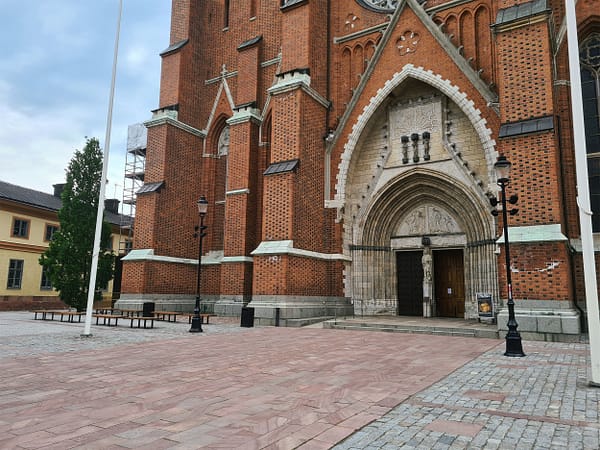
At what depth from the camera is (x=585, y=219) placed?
6.13m

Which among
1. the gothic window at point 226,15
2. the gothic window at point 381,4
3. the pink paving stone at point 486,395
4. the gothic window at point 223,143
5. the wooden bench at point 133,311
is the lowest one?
the pink paving stone at point 486,395

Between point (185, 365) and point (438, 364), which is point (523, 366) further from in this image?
point (185, 365)

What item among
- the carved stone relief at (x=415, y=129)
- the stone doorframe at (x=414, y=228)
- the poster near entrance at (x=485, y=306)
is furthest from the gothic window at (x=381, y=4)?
the poster near entrance at (x=485, y=306)

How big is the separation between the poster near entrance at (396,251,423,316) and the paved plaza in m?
7.76

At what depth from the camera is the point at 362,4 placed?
18.2 metres

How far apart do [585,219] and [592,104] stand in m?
9.70

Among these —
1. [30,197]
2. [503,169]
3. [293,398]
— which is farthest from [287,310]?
[30,197]

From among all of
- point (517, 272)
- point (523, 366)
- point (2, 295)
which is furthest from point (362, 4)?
point (2, 295)

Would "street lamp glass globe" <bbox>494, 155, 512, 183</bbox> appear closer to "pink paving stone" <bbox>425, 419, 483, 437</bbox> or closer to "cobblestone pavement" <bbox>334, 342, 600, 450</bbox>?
"cobblestone pavement" <bbox>334, 342, 600, 450</bbox>

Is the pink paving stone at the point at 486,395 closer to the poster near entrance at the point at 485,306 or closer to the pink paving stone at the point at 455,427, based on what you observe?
the pink paving stone at the point at 455,427

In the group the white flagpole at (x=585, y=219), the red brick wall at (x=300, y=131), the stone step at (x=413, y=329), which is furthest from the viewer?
the red brick wall at (x=300, y=131)

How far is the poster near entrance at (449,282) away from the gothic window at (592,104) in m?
4.69

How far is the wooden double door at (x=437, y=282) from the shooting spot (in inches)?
639

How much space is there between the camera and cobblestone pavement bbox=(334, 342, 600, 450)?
144 inches
